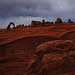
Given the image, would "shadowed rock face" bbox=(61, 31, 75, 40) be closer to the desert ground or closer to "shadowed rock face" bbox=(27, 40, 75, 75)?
the desert ground

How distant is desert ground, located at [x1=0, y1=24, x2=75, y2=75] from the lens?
34.1 ft

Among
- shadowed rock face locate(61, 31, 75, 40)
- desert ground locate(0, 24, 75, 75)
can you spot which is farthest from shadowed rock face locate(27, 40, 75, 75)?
shadowed rock face locate(61, 31, 75, 40)

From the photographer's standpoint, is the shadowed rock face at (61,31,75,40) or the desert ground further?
the shadowed rock face at (61,31,75,40)

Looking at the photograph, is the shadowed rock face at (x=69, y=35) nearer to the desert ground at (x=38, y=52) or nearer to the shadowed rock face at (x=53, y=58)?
the desert ground at (x=38, y=52)

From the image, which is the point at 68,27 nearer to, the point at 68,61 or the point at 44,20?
the point at 44,20

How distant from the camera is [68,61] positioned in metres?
10.6

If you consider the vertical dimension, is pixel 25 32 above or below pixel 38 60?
above

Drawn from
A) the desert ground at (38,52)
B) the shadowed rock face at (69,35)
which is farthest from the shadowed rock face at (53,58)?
the shadowed rock face at (69,35)

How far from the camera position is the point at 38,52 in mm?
10383

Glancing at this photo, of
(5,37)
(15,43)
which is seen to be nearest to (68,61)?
(15,43)

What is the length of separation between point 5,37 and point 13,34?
595mm

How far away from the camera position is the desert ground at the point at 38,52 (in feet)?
34.1

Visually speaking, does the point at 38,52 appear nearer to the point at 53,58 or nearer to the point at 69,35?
the point at 53,58

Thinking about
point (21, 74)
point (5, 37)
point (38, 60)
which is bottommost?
point (21, 74)
